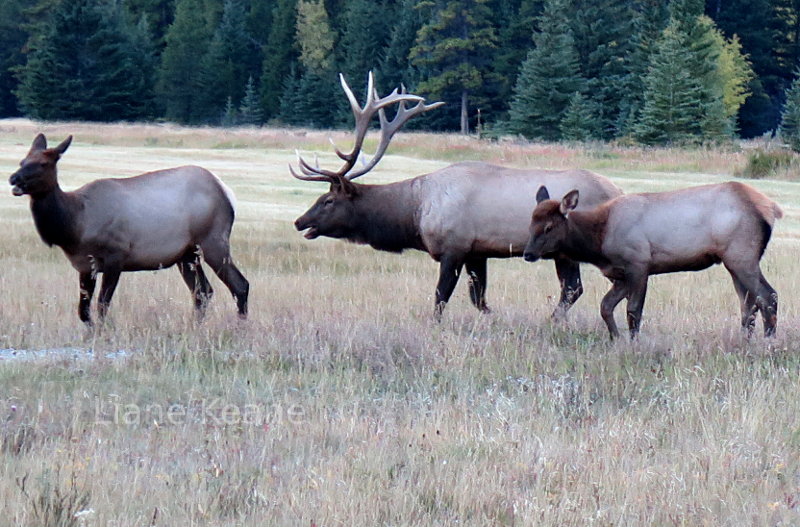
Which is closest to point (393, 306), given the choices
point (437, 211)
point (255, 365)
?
point (437, 211)

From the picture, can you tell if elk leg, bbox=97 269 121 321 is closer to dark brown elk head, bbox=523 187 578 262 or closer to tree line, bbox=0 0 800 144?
dark brown elk head, bbox=523 187 578 262

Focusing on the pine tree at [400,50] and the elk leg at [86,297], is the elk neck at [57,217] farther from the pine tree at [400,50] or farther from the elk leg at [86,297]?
the pine tree at [400,50]

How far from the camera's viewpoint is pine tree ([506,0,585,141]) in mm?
57344

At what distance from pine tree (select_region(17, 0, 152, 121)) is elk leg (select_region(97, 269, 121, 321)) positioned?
2459 inches

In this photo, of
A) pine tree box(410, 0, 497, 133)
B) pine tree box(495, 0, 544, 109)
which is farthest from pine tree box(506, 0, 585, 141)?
pine tree box(495, 0, 544, 109)

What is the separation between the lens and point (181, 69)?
8138 centimetres

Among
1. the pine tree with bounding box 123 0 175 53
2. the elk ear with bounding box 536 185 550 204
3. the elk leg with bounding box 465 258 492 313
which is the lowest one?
the elk leg with bounding box 465 258 492 313

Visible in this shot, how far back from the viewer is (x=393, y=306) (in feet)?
35.7

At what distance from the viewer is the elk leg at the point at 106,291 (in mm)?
9617

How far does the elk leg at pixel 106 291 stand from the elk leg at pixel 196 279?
842 millimetres

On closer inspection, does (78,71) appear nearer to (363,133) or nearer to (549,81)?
(549,81)

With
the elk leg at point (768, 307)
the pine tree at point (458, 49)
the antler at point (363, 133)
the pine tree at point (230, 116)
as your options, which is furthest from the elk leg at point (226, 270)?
the pine tree at point (230, 116)

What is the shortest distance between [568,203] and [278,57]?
73133mm

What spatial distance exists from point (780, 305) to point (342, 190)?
452 cm
